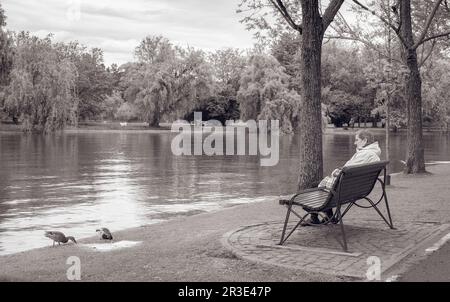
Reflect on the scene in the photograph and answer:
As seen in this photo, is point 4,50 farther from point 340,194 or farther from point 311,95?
point 340,194

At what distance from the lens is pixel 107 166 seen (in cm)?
2572

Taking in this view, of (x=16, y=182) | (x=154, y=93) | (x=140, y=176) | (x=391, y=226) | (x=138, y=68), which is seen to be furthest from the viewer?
(x=138, y=68)

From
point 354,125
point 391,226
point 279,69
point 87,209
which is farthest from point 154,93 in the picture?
point 391,226

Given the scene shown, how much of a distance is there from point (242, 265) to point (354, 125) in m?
90.7

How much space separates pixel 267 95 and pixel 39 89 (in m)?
21.9

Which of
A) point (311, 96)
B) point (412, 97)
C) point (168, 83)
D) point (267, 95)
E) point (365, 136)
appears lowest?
point (365, 136)

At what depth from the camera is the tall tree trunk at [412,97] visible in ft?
59.2

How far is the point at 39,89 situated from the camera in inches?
2119

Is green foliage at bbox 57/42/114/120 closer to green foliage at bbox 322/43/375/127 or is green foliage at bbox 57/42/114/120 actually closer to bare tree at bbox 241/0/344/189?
green foliage at bbox 322/43/375/127

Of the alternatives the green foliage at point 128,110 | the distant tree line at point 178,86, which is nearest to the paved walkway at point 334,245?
the distant tree line at point 178,86

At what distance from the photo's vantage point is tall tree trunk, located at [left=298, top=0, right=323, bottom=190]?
901 cm

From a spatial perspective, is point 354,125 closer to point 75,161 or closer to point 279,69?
point 279,69

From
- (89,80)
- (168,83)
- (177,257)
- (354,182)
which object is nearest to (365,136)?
(354,182)
